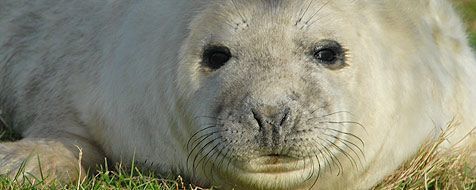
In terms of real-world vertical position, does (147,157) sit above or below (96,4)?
below

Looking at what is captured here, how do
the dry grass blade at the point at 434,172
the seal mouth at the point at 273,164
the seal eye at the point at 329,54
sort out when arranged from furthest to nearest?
the dry grass blade at the point at 434,172 < the seal eye at the point at 329,54 < the seal mouth at the point at 273,164

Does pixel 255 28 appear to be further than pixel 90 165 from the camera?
No

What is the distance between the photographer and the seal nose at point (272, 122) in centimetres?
429

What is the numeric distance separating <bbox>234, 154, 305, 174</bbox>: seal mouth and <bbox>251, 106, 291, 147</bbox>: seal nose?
11cm

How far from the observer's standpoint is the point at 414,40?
516 centimetres

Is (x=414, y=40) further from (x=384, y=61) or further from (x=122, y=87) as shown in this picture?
(x=122, y=87)

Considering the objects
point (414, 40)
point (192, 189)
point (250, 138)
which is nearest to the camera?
point (250, 138)

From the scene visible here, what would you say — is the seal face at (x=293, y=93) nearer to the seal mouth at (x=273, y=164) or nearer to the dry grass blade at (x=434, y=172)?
the seal mouth at (x=273, y=164)

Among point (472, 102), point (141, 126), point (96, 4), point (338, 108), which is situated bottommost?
point (472, 102)

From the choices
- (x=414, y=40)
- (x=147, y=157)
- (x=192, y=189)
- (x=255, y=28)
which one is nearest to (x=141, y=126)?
(x=147, y=157)

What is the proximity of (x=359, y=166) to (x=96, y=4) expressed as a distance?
2.02 metres

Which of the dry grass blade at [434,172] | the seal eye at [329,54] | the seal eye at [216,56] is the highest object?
the seal eye at [216,56]

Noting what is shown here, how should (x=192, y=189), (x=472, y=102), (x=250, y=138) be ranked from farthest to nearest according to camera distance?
(x=472, y=102)
(x=192, y=189)
(x=250, y=138)

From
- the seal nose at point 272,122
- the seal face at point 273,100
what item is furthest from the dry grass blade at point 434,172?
the seal nose at point 272,122
